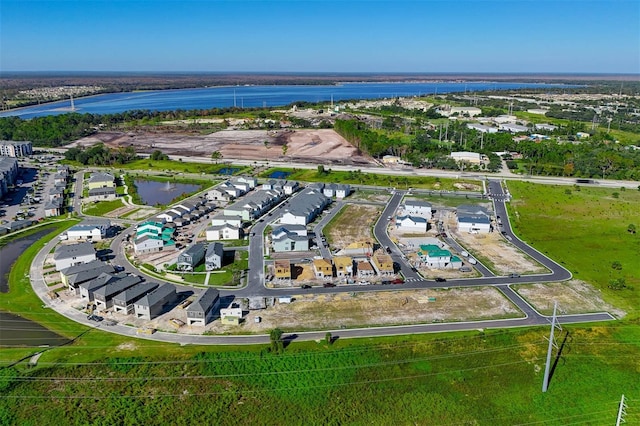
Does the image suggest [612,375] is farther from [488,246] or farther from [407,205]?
[407,205]

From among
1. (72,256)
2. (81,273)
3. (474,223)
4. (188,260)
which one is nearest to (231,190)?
(188,260)

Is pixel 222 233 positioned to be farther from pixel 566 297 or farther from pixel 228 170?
pixel 228 170

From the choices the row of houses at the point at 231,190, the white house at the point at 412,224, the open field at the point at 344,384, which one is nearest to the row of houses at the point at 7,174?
the row of houses at the point at 231,190

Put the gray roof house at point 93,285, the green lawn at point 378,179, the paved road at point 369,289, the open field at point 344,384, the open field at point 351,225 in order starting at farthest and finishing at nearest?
the green lawn at point 378,179 → the open field at point 351,225 → the gray roof house at point 93,285 → the paved road at point 369,289 → the open field at point 344,384

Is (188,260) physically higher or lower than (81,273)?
lower

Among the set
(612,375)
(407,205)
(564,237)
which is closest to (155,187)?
(407,205)

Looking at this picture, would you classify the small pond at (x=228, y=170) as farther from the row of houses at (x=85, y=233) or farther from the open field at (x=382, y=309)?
the open field at (x=382, y=309)

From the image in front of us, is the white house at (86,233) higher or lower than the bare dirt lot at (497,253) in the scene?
higher
